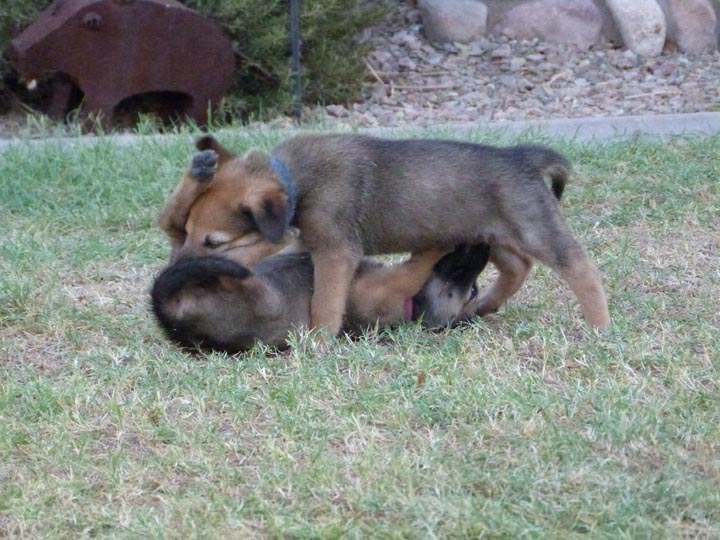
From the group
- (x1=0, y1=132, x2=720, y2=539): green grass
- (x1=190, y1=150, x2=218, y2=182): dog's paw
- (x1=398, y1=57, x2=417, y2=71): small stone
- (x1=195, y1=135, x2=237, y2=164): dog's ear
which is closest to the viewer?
(x1=0, y1=132, x2=720, y2=539): green grass

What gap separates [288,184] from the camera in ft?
16.6

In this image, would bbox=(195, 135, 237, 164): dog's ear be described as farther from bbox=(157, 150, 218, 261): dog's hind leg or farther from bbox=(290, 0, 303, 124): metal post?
bbox=(290, 0, 303, 124): metal post

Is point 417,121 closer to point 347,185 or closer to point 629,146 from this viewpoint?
point 629,146

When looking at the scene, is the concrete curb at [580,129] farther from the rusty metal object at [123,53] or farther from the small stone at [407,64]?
the small stone at [407,64]

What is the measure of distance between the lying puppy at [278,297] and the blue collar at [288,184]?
29 cm

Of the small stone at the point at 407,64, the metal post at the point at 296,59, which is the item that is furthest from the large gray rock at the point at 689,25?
the metal post at the point at 296,59

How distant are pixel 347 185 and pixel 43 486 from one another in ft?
6.69

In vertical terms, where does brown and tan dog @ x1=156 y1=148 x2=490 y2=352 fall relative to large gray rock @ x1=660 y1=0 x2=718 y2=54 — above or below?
above

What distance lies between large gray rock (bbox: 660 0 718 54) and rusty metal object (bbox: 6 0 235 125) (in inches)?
186

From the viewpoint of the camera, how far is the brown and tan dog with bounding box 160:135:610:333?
4.99 m

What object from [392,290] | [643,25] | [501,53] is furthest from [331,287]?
[643,25]

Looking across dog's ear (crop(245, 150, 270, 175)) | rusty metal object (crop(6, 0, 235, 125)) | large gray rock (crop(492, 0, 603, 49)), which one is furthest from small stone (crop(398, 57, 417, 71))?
dog's ear (crop(245, 150, 270, 175))

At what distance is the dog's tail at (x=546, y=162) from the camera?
205 inches

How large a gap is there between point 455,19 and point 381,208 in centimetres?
709
